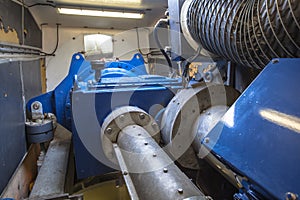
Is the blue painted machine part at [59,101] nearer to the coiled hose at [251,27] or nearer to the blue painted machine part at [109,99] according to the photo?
the blue painted machine part at [109,99]

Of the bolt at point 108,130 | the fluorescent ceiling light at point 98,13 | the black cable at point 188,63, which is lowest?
the bolt at point 108,130

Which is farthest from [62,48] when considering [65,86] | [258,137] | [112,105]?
[258,137]

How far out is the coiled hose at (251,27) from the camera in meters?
0.52

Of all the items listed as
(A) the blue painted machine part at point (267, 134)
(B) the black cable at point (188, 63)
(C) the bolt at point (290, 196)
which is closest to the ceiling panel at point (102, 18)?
(B) the black cable at point (188, 63)

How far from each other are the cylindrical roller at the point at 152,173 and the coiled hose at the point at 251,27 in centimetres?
39

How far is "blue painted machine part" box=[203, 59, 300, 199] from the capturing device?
34 cm

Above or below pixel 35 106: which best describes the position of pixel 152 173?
below

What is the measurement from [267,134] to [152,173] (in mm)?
314

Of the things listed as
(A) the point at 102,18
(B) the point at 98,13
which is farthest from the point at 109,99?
(A) the point at 102,18

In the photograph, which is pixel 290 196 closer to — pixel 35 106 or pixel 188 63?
pixel 188 63

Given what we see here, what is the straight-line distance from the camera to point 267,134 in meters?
0.39

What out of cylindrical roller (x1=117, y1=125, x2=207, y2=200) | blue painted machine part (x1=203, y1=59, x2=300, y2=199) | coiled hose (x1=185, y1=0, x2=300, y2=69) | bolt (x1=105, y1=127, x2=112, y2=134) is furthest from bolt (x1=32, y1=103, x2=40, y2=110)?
blue painted machine part (x1=203, y1=59, x2=300, y2=199)

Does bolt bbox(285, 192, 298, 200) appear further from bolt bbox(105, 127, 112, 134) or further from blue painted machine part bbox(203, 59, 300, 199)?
bolt bbox(105, 127, 112, 134)

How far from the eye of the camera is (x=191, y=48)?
3.54ft
